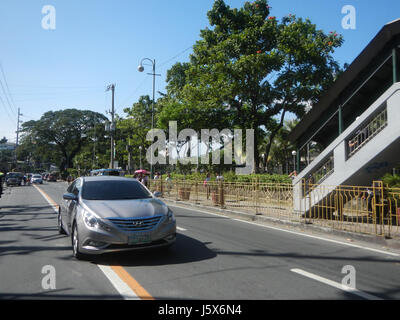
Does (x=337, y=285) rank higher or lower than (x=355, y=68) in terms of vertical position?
lower

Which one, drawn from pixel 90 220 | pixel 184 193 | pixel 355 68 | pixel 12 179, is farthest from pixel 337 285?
pixel 12 179

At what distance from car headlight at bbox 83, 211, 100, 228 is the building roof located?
31.9ft

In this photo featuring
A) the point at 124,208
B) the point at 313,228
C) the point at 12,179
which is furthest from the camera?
the point at 12,179

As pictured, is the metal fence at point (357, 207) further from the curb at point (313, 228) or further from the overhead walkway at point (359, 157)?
the curb at point (313, 228)

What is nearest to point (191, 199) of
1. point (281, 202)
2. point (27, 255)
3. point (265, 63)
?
point (281, 202)

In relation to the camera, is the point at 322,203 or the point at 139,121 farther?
the point at 139,121

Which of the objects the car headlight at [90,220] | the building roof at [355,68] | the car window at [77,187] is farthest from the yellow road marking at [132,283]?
the building roof at [355,68]

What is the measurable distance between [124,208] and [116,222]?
371 mm

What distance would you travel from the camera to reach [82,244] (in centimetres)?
567

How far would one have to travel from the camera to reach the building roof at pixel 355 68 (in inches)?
398

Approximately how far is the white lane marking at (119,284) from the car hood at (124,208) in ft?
2.80

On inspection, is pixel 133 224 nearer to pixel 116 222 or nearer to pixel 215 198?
pixel 116 222

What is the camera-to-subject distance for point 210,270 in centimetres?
532
